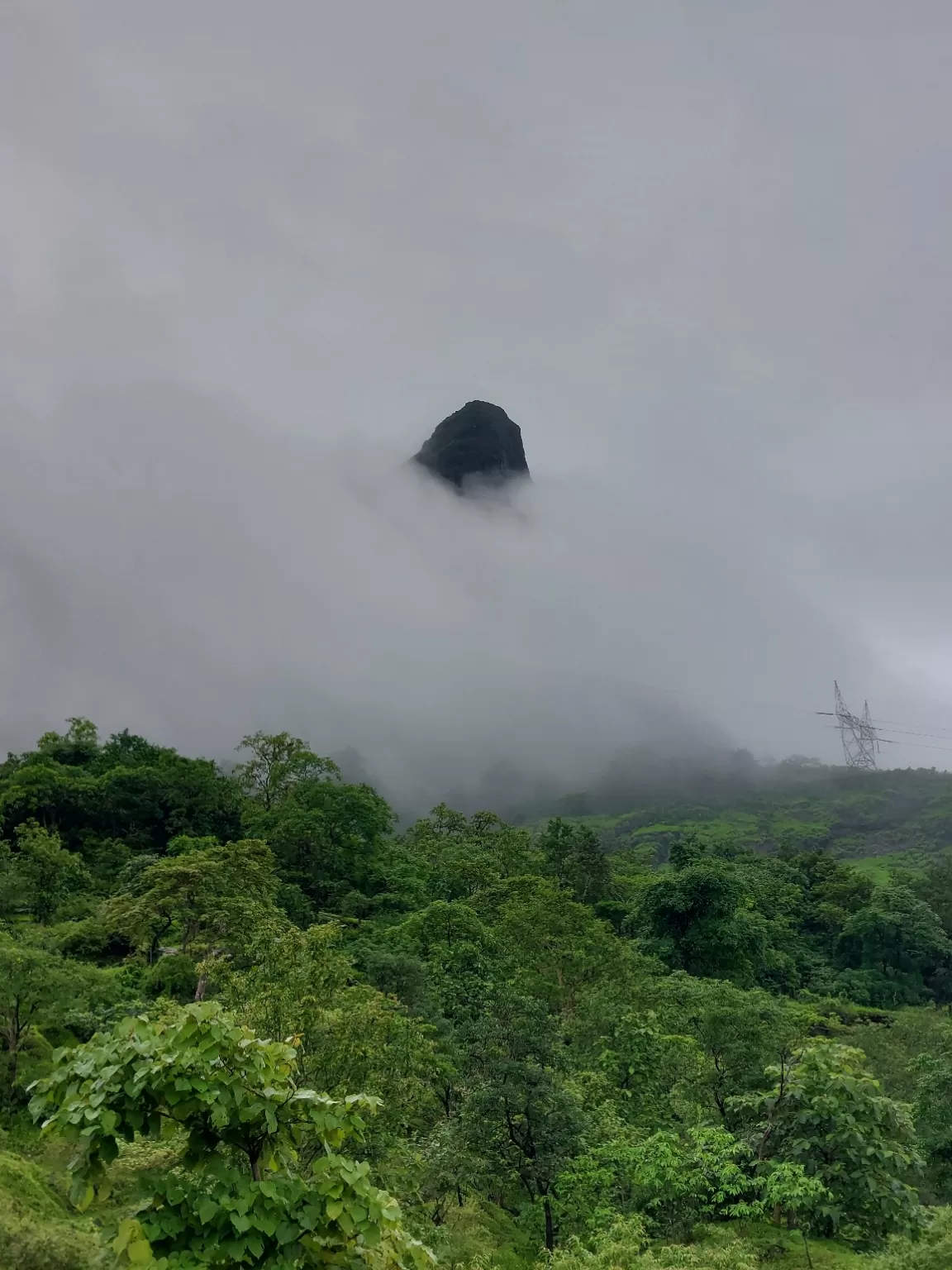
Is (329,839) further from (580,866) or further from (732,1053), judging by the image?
(732,1053)

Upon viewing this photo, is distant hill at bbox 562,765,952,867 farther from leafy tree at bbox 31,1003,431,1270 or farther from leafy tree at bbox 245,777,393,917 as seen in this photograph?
leafy tree at bbox 31,1003,431,1270

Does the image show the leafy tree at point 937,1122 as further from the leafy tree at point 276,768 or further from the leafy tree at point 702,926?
the leafy tree at point 276,768

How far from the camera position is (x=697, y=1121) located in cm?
1819

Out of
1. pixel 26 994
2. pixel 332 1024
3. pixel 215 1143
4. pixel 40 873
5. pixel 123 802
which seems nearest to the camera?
pixel 215 1143

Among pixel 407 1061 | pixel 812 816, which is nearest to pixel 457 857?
pixel 407 1061

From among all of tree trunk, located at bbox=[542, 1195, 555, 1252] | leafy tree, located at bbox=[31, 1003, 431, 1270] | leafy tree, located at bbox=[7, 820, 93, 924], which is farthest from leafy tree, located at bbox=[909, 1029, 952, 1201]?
leafy tree, located at bbox=[7, 820, 93, 924]

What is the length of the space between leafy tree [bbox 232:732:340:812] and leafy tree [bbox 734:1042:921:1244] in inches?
1835

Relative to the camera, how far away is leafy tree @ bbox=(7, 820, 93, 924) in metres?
37.2

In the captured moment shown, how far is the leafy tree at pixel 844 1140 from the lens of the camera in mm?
13594

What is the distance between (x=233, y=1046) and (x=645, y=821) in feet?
→ 564

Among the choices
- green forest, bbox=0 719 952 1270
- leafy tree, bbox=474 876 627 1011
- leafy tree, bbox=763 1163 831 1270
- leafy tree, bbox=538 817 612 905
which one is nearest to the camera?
green forest, bbox=0 719 952 1270

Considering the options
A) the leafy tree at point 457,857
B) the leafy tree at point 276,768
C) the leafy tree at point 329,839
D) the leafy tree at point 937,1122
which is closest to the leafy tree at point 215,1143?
the leafy tree at point 937,1122

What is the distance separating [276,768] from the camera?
202ft

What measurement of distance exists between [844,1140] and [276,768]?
52507 mm
